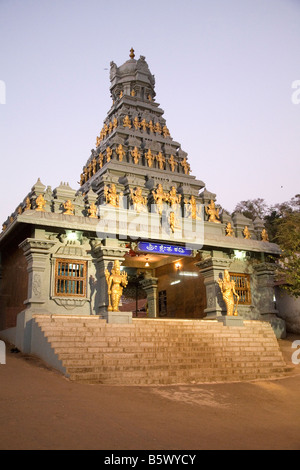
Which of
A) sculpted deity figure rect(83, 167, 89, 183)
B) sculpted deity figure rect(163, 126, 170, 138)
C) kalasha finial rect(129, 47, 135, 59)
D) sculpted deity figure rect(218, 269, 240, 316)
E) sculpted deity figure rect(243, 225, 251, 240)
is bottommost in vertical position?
sculpted deity figure rect(218, 269, 240, 316)

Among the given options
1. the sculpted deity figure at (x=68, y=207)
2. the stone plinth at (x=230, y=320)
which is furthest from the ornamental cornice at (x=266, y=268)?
the sculpted deity figure at (x=68, y=207)

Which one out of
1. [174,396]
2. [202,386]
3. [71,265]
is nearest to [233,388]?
[202,386]

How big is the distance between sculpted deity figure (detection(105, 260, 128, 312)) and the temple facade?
13.1 inches

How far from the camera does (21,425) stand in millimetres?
5863

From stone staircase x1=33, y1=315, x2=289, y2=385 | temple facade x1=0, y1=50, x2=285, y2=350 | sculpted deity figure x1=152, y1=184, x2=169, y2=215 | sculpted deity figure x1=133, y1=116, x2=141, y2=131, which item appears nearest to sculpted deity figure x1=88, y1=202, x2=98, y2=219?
temple facade x1=0, y1=50, x2=285, y2=350

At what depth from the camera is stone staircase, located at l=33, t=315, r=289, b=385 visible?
10084 millimetres

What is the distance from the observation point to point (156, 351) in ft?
38.3

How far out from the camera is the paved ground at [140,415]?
5.48 metres

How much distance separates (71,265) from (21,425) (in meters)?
9.24

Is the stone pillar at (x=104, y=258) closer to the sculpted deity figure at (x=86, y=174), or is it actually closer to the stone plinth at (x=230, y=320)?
the stone plinth at (x=230, y=320)

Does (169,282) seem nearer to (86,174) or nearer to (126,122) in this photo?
(86,174)

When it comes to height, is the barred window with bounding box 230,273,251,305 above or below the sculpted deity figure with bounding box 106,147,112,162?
below

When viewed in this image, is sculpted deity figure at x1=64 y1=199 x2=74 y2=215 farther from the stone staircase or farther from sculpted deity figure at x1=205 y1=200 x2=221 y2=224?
sculpted deity figure at x1=205 y1=200 x2=221 y2=224

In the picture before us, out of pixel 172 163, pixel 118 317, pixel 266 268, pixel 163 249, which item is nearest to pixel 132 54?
pixel 172 163
